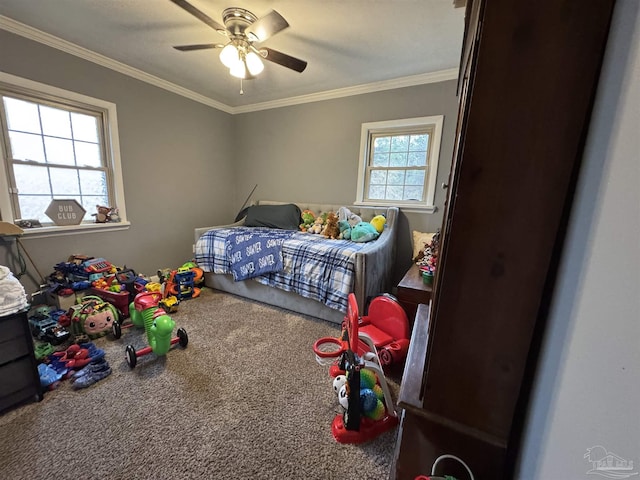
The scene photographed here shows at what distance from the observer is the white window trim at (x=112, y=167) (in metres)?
2.14

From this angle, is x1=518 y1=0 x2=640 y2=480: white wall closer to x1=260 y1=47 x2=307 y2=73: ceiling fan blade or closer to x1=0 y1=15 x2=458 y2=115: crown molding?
x1=260 y1=47 x2=307 y2=73: ceiling fan blade

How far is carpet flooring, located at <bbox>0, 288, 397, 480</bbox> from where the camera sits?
1091mm

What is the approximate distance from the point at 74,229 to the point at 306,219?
2463mm

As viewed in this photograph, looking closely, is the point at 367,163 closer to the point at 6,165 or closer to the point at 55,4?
the point at 55,4

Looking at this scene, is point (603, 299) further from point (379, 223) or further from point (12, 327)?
point (379, 223)

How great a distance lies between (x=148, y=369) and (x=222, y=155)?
322 cm

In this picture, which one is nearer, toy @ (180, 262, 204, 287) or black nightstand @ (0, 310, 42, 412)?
black nightstand @ (0, 310, 42, 412)

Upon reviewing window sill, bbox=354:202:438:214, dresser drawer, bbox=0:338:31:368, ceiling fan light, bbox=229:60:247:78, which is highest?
ceiling fan light, bbox=229:60:247:78

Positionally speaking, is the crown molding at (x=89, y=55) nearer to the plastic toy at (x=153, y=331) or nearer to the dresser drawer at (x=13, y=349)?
the plastic toy at (x=153, y=331)

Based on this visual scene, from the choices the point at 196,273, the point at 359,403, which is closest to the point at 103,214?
the point at 196,273

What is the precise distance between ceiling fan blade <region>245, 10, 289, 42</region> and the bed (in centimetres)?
166

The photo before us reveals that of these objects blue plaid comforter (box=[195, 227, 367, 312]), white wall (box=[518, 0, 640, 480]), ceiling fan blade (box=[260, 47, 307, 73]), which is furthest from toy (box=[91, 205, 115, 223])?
white wall (box=[518, 0, 640, 480])

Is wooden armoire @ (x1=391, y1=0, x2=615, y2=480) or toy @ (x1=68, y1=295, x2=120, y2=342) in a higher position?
wooden armoire @ (x1=391, y1=0, x2=615, y2=480)

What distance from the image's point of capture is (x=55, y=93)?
7.68ft
